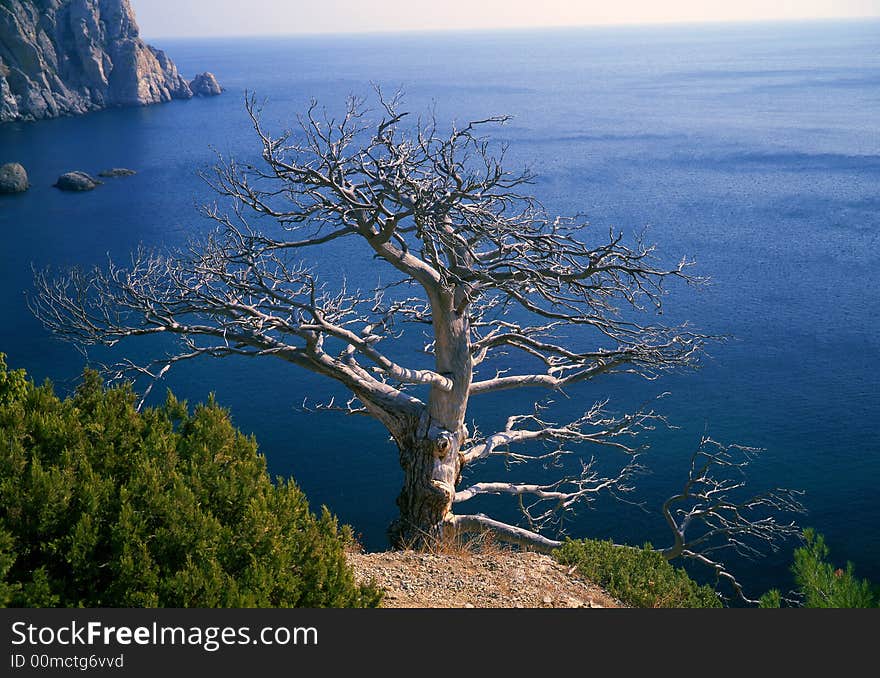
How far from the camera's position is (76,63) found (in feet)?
335

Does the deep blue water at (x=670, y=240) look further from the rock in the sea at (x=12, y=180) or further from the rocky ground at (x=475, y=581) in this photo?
the rocky ground at (x=475, y=581)

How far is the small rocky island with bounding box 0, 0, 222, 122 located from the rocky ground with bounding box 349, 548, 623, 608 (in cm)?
9366

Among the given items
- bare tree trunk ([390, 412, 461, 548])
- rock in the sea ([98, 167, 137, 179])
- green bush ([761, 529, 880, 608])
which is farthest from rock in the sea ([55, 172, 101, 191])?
green bush ([761, 529, 880, 608])

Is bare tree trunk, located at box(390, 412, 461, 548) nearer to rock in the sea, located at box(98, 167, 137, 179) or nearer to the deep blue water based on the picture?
the deep blue water

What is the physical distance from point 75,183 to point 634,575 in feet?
199

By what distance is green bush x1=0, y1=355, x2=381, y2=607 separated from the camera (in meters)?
7.18

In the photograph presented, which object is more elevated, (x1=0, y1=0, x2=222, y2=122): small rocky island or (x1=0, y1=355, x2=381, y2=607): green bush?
(x1=0, y1=0, x2=222, y2=122): small rocky island

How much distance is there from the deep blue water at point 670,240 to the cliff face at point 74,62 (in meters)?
4.68

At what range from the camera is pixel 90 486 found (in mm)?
7789

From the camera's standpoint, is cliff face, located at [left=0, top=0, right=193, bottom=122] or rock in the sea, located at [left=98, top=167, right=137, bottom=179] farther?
cliff face, located at [left=0, top=0, right=193, bottom=122]

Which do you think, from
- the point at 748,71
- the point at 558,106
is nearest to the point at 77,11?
the point at 558,106

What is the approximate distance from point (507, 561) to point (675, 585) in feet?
7.69

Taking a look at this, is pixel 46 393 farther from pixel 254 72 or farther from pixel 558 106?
pixel 254 72

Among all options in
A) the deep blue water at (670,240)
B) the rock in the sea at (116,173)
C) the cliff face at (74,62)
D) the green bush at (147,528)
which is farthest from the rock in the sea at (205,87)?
the green bush at (147,528)
